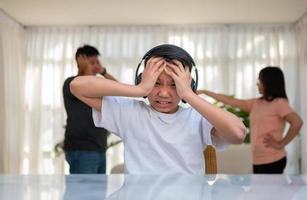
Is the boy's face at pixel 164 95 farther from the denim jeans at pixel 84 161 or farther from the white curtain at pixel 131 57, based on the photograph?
the white curtain at pixel 131 57

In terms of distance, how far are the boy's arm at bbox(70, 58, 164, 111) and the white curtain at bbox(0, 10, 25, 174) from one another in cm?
426

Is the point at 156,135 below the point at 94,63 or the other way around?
below

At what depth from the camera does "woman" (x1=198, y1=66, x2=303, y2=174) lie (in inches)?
118

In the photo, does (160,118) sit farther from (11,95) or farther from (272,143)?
(11,95)

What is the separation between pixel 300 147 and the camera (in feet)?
17.8

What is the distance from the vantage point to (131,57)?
5812 mm

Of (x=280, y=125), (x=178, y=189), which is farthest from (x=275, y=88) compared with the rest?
(x=178, y=189)

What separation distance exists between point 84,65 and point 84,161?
67 cm

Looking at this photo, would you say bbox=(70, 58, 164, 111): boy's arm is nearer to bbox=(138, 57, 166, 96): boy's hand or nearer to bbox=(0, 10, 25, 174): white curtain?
bbox=(138, 57, 166, 96): boy's hand

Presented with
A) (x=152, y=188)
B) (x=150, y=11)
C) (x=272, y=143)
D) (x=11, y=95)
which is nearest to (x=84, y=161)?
(x=272, y=143)

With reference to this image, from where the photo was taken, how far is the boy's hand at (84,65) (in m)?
2.97

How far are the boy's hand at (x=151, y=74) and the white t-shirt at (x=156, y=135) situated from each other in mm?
89

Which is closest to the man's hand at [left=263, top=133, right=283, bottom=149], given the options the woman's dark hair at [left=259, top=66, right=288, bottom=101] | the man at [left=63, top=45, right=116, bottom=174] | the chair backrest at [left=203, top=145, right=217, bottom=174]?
the woman's dark hair at [left=259, top=66, right=288, bottom=101]

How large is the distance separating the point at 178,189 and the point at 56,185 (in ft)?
0.77
